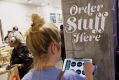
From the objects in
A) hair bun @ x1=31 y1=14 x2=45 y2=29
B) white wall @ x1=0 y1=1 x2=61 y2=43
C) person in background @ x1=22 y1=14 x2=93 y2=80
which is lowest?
person in background @ x1=22 y1=14 x2=93 y2=80

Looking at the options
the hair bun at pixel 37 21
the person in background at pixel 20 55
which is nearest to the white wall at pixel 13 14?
the person in background at pixel 20 55

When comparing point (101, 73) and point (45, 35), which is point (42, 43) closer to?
point (45, 35)

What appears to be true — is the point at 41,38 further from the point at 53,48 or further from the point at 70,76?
the point at 70,76

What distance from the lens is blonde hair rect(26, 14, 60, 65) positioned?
1206 mm

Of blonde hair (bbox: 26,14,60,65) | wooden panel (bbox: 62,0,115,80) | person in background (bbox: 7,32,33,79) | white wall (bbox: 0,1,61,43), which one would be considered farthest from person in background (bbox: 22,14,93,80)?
white wall (bbox: 0,1,61,43)

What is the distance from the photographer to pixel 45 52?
1226mm

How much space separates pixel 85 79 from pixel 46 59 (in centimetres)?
24

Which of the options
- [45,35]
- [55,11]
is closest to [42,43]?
[45,35]

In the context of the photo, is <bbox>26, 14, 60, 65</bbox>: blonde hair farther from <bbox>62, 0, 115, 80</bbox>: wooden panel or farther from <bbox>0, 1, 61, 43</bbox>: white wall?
<bbox>0, 1, 61, 43</bbox>: white wall

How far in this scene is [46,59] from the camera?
1.23 m

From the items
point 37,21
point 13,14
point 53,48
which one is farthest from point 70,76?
point 13,14

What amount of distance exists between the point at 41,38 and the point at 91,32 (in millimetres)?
1668

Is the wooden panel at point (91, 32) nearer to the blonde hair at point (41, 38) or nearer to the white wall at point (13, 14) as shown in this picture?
the blonde hair at point (41, 38)

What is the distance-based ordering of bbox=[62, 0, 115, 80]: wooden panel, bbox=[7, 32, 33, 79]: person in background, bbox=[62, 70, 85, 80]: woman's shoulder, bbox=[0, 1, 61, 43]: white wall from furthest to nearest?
bbox=[0, 1, 61, 43]: white wall < bbox=[7, 32, 33, 79]: person in background < bbox=[62, 0, 115, 80]: wooden panel < bbox=[62, 70, 85, 80]: woman's shoulder
